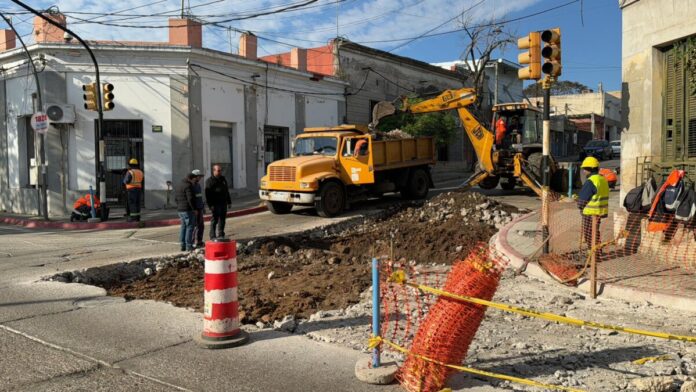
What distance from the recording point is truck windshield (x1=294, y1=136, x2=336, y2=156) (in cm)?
1588

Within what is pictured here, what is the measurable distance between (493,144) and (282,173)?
676 cm

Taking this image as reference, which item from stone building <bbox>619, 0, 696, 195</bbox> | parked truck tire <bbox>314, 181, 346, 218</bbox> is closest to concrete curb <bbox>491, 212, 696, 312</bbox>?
stone building <bbox>619, 0, 696, 195</bbox>

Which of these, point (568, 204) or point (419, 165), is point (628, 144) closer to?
point (568, 204)

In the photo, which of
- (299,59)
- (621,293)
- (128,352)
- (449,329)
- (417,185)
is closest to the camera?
(449,329)

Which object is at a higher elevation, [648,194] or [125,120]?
[125,120]

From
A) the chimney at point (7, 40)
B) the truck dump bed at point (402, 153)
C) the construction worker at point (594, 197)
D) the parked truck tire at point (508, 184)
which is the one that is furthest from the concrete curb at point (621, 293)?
the chimney at point (7, 40)

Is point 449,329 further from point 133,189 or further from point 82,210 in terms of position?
point 82,210

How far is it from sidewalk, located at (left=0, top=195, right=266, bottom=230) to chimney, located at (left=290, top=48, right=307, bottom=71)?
9580mm

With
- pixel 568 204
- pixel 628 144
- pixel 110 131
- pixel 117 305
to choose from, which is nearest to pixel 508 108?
pixel 568 204

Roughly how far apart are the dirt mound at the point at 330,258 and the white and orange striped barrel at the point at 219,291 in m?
0.90

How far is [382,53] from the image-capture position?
2998cm

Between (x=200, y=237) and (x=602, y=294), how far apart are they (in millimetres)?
7462

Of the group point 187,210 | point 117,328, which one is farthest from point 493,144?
point 117,328

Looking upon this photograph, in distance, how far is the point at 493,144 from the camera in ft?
57.0
